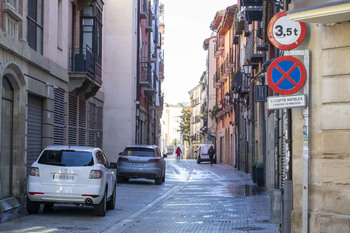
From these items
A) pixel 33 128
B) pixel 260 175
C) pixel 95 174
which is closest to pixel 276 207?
pixel 95 174

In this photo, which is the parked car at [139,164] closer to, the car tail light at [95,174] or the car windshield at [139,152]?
the car windshield at [139,152]

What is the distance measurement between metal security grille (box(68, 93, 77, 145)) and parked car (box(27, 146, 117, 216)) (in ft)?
31.9

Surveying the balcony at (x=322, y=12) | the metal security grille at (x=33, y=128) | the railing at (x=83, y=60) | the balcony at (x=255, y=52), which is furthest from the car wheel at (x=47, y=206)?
the balcony at (x=255, y=52)

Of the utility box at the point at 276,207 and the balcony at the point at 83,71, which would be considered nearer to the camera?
the utility box at the point at 276,207

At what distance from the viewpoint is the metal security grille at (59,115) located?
21.2 meters

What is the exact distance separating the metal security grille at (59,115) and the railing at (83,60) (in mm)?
1860

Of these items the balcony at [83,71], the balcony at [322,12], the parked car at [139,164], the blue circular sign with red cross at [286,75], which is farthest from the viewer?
the parked car at [139,164]

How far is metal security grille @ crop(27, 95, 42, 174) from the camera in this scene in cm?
1798

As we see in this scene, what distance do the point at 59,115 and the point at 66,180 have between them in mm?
8415

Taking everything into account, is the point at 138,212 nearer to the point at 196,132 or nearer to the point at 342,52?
the point at 342,52

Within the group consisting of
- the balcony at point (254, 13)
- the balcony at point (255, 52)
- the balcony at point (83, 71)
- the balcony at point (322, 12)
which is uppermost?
the balcony at point (254, 13)

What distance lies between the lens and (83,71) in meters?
23.5

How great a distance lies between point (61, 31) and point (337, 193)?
14.5 meters

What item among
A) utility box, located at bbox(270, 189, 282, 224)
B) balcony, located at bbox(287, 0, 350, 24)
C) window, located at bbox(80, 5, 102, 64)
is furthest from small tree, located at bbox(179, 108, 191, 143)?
balcony, located at bbox(287, 0, 350, 24)
